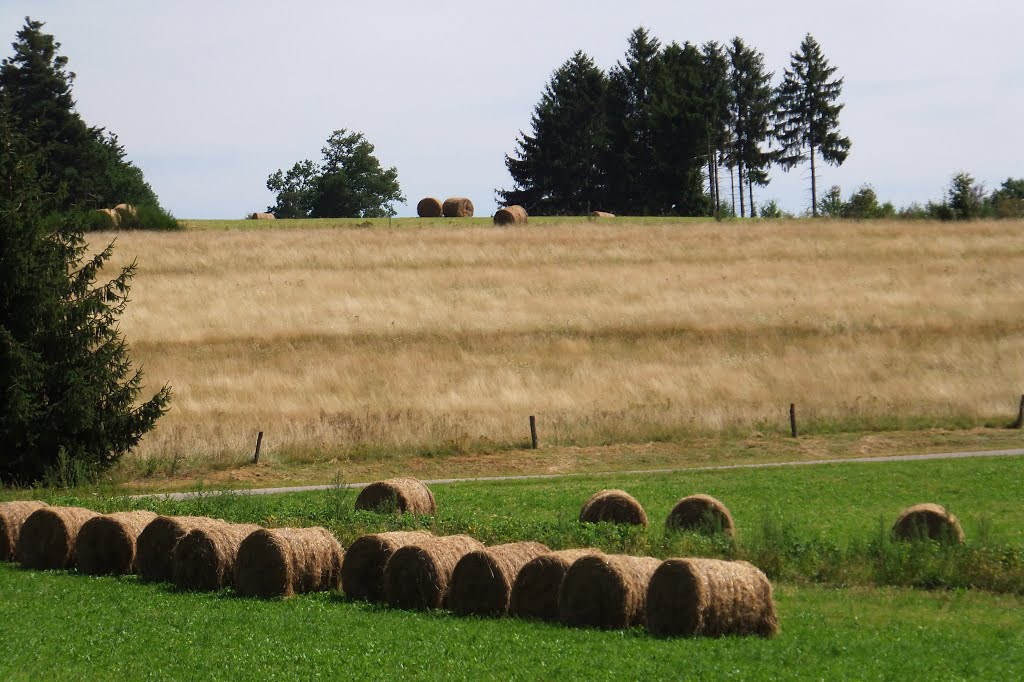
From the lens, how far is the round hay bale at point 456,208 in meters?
86.7

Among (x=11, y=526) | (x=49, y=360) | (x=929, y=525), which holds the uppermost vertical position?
(x=49, y=360)

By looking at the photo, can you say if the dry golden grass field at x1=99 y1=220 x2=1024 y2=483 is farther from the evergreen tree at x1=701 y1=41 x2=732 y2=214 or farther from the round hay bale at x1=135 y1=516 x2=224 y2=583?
the evergreen tree at x1=701 y1=41 x2=732 y2=214

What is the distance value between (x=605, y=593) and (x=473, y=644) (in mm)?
1779

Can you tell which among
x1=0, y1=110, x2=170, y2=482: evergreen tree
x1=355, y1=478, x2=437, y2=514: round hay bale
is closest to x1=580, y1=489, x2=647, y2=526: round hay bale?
x1=355, y1=478, x2=437, y2=514: round hay bale

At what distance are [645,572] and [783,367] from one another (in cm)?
3087

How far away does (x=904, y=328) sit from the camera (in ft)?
161

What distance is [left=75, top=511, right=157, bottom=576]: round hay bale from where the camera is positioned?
18.5 meters

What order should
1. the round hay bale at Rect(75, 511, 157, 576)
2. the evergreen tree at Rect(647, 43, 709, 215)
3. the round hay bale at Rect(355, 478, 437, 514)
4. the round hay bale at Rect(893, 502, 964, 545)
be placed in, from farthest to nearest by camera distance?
the evergreen tree at Rect(647, 43, 709, 215)
the round hay bale at Rect(355, 478, 437, 514)
the round hay bale at Rect(75, 511, 157, 576)
the round hay bale at Rect(893, 502, 964, 545)

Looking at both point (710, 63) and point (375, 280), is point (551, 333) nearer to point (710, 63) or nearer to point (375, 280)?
point (375, 280)

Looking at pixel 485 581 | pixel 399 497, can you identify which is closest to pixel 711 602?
pixel 485 581

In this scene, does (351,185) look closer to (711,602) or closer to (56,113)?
(56,113)

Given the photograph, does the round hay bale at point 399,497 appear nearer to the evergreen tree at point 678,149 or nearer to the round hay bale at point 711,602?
the round hay bale at point 711,602

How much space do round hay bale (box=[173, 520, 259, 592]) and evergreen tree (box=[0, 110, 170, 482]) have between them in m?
13.9

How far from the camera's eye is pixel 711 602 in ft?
42.5
